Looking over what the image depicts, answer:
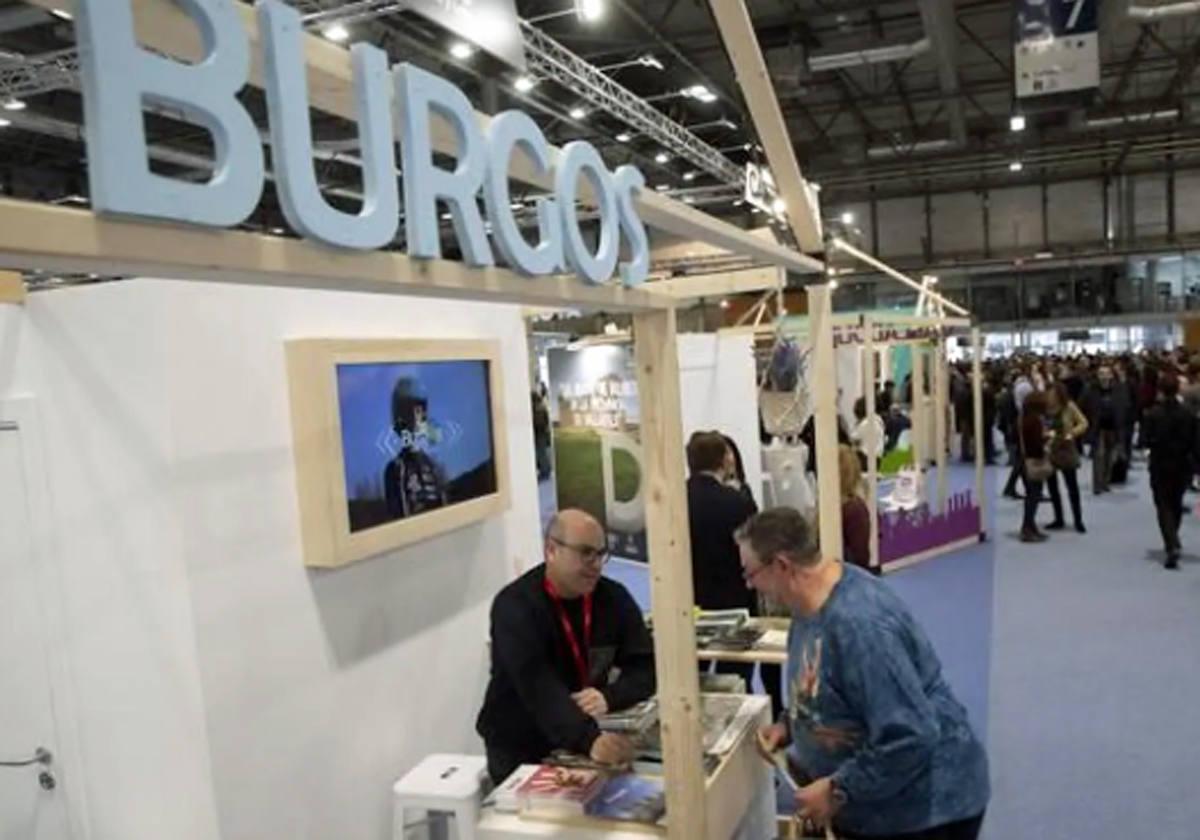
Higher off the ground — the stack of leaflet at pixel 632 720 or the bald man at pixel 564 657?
the bald man at pixel 564 657

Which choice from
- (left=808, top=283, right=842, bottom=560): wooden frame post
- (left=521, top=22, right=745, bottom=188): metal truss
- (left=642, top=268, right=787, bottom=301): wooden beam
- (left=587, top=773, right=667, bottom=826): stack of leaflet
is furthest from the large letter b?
(left=521, top=22, right=745, bottom=188): metal truss

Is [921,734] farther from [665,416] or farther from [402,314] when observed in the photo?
[402,314]

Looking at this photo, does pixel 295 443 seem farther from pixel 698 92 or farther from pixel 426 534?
pixel 698 92

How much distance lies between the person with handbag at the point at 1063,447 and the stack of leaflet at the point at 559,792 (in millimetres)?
7539

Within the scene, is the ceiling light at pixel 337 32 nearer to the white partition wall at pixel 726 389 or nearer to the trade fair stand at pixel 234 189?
the white partition wall at pixel 726 389

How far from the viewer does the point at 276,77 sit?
1.14m

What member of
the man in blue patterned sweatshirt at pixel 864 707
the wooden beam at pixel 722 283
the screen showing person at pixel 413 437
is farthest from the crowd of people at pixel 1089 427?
the man in blue patterned sweatshirt at pixel 864 707

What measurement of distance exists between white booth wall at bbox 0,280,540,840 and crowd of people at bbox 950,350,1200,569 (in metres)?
6.84

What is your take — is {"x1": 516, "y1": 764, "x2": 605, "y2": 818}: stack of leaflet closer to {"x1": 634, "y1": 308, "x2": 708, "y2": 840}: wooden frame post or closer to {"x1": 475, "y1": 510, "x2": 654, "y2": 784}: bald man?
{"x1": 475, "y1": 510, "x2": 654, "y2": 784}: bald man

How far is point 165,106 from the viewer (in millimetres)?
1056

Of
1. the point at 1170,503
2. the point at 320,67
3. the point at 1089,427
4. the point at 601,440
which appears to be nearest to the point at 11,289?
the point at 320,67

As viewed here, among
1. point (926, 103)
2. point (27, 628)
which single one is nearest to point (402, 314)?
point (27, 628)

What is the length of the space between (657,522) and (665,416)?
0.80 ft

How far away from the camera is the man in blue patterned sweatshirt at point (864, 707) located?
2148mm
